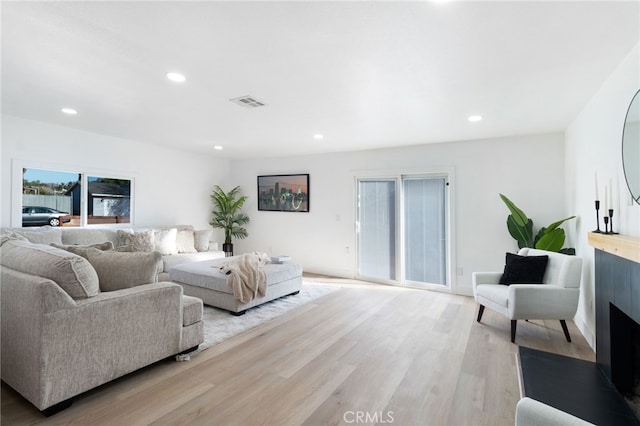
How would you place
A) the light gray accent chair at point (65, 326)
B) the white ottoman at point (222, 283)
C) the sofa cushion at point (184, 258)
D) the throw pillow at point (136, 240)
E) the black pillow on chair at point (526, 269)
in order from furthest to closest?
the sofa cushion at point (184, 258) < the throw pillow at point (136, 240) < the white ottoman at point (222, 283) < the black pillow on chair at point (526, 269) < the light gray accent chair at point (65, 326)

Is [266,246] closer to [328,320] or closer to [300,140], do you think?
[300,140]

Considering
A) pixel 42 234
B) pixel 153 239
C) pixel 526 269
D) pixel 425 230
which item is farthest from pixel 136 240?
pixel 526 269

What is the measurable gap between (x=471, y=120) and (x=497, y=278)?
1.90m

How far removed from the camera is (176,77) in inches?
104

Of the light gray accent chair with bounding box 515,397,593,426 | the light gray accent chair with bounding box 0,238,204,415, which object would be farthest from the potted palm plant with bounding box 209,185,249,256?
the light gray accent chair with bounding box 515,397,593,426

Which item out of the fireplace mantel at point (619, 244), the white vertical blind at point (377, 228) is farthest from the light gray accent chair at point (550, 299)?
the white vertical blind at point (377, 228)

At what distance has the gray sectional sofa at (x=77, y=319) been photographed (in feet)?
6.20

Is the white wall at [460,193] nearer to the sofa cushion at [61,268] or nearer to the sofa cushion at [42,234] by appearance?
the sofa cushion at [42,234]

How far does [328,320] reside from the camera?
3.61 m

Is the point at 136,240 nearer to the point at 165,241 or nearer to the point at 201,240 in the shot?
the point at 165,241

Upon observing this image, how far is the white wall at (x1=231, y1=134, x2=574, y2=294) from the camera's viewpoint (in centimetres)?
426

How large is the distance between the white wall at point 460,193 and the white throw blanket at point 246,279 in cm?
224

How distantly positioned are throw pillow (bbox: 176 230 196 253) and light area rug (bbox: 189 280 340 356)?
1.69 metres

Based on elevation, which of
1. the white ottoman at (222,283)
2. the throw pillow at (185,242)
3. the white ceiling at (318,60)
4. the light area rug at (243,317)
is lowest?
the light area rug at (243,317)
